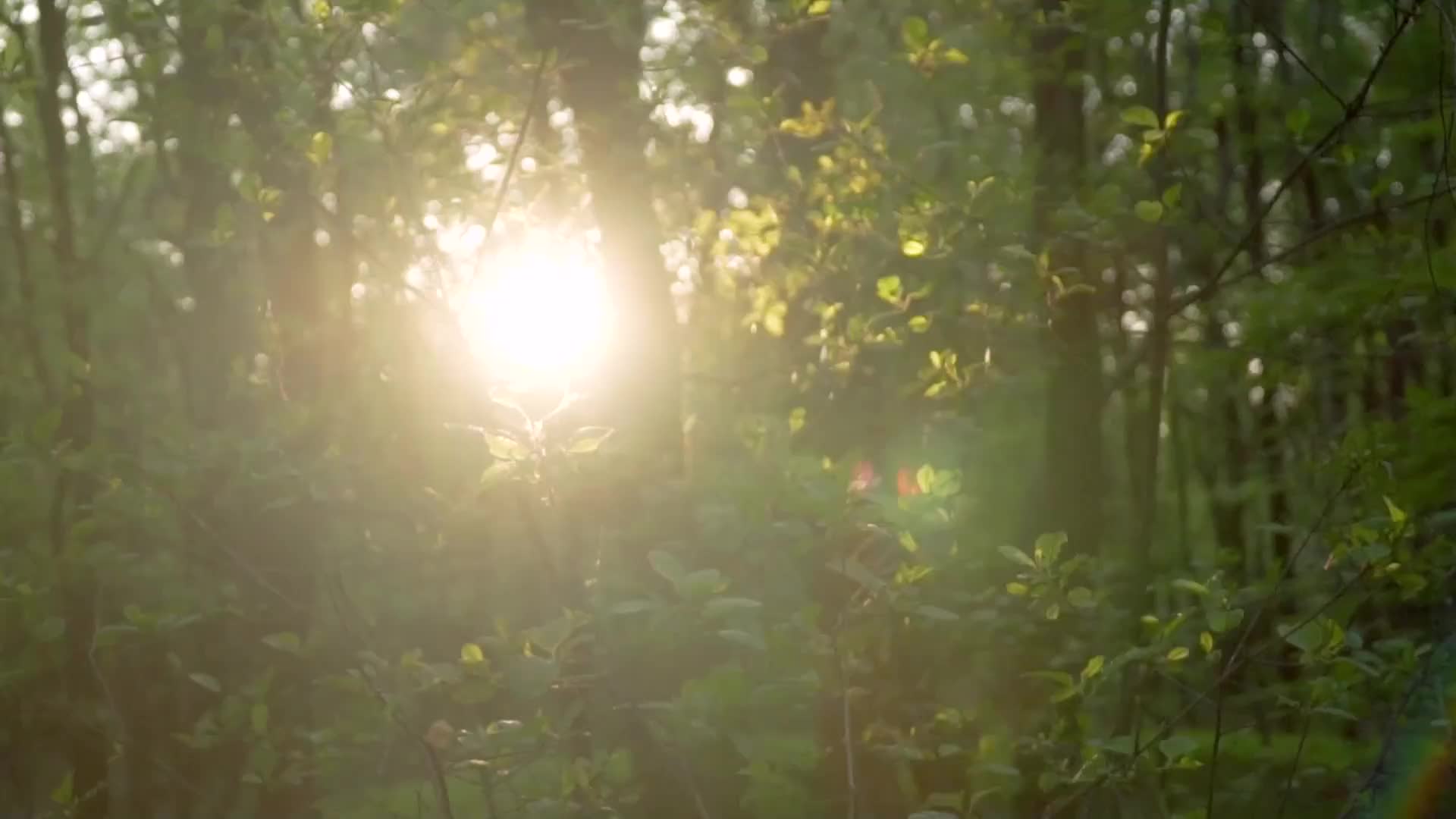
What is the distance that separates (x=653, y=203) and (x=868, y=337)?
0.96 meters

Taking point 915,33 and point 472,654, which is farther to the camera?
point 915,33

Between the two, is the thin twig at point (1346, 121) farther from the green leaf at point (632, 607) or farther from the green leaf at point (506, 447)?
the green leaf at point (506, 447)

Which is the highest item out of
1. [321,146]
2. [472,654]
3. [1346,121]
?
[321,146]

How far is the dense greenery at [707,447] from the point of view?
366 centimetres

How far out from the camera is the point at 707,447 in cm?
453

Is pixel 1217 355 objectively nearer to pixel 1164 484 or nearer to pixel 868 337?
pixel 868 337

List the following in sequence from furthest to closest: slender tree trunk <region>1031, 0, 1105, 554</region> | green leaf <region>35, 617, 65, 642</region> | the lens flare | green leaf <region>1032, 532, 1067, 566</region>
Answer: green leaf <region>35, 617, 65, 642</region>, slender tree trunk <region>1031, 0, 1105, 554</region>, the lens flare, green leaf <region>1032, 532, 1067, 566</region>

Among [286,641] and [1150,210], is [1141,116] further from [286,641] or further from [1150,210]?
[286,641]

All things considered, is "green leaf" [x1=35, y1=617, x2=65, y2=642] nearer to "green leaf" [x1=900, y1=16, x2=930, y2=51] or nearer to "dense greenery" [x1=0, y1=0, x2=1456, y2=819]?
"dense greenery" [x1=0, y1=0, x2=1456, y2=819]

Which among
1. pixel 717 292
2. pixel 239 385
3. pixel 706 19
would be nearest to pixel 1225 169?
pixel 717 292

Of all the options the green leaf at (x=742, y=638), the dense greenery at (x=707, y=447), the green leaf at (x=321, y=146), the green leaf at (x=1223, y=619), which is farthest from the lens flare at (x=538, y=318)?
the green leaf at (x=1223, y=619)

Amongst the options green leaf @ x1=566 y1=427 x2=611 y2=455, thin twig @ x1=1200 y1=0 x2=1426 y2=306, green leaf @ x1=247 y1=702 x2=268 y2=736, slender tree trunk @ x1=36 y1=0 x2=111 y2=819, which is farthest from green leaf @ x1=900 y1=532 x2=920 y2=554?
slender tree trunk @ x1=36 y1=0 x2=111 y2=819

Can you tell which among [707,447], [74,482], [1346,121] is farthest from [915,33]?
[74,482]

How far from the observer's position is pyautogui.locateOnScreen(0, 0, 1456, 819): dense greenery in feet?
12.0
